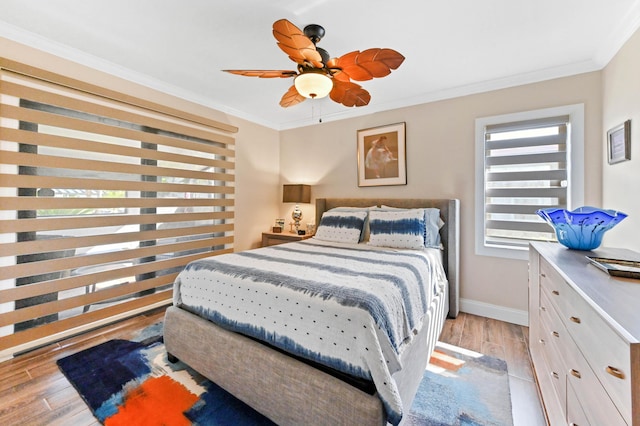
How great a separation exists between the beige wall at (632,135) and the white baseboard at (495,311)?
39.9 inches

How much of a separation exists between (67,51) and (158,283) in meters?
2.34

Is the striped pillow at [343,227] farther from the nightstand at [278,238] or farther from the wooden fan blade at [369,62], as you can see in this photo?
the wooden fan blade at [369,62]

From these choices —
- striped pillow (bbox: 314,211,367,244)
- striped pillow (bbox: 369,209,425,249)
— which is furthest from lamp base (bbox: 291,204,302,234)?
striped pillow (bbox: 369,209,425,249)

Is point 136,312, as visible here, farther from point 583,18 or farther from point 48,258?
point 583,18

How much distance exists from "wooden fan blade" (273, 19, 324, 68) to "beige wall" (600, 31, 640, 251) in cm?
213

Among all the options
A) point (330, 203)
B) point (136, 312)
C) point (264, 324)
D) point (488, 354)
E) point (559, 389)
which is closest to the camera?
point (559, 389)

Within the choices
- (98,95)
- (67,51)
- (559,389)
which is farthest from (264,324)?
(67,51)

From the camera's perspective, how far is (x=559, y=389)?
1.21 metres

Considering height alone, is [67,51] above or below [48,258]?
above

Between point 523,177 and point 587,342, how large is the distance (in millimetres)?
2281

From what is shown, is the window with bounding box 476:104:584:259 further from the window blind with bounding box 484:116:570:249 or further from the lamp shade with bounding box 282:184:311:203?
the lamp shade with bounding box 282:184:311:203

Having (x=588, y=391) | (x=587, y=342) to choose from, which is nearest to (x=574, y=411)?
(x=588, y=391)

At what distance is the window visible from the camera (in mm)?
2492

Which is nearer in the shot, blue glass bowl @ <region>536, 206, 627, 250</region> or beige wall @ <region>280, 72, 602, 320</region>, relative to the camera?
blue glass bowl @ <region>536, 206, 627, 250</region>
